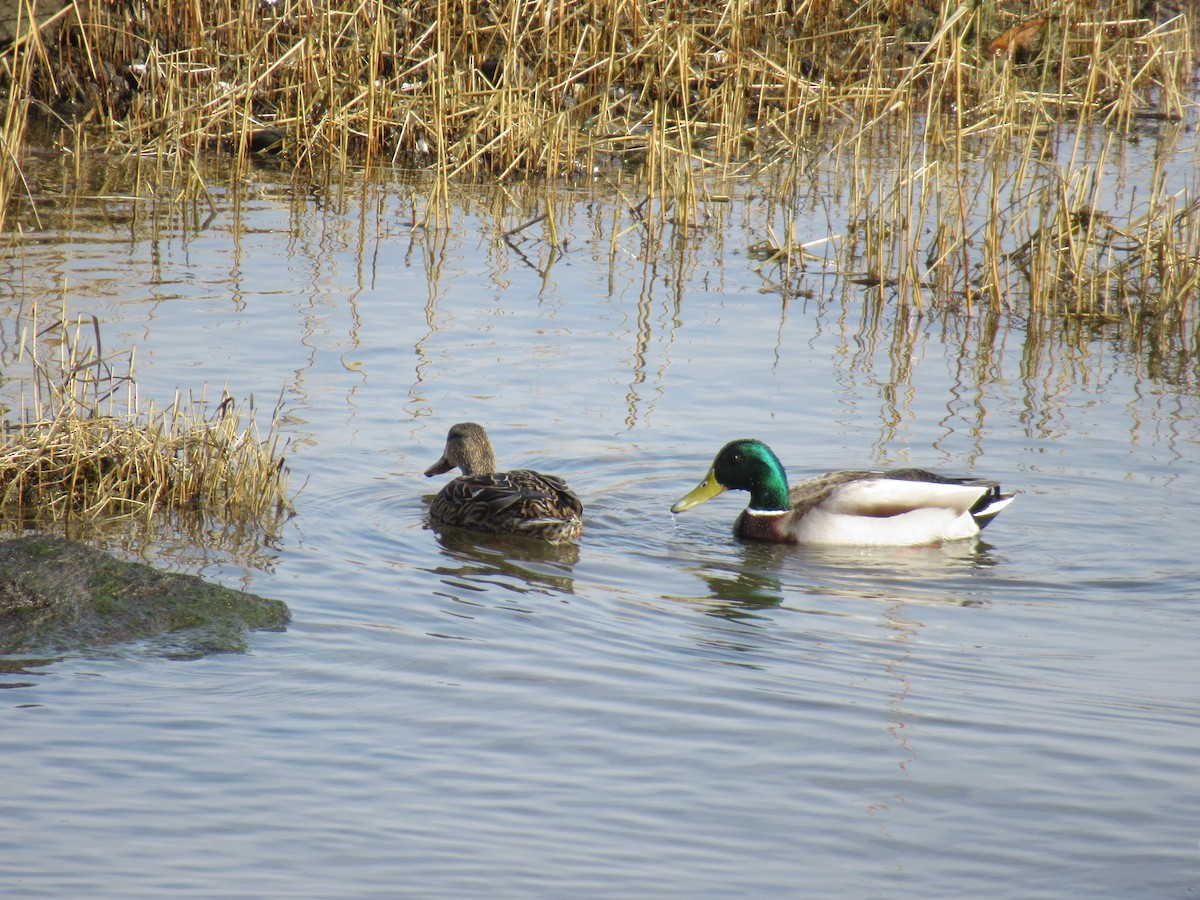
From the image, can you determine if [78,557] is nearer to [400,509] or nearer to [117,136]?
[400,509]

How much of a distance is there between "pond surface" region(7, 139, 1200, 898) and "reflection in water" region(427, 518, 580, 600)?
3cm

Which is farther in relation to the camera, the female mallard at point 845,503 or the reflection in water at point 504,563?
the female mallard at point 845,503

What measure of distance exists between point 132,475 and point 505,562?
1.60 meters

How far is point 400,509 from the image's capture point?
7.25m

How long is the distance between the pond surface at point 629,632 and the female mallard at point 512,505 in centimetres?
11

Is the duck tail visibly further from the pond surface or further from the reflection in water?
the reflection in water

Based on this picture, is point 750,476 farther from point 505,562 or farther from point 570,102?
point 570,102

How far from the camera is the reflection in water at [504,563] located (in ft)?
20.4

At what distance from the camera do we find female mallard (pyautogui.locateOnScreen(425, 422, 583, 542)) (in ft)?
22.4

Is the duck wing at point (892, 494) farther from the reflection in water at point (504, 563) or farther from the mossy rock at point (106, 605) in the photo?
the mossy rock at point (106, 605)

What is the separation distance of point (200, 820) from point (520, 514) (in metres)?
3.14

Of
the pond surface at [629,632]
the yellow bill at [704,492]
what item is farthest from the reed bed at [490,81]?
the yellow bill at [704,492]

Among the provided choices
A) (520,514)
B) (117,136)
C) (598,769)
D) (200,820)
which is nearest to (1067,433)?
(520,514)

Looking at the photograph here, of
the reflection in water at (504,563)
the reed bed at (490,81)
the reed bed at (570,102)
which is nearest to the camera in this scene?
the reflection in water at (504,563)
